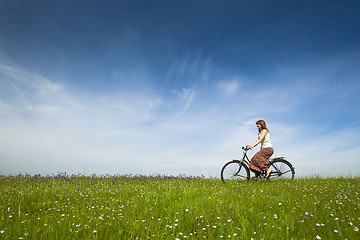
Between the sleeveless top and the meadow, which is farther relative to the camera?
the sleeveless top

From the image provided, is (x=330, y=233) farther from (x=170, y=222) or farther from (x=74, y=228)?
(x=74, y=228)

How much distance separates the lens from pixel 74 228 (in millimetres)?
5008

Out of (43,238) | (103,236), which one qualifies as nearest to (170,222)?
Answer: (103,236)

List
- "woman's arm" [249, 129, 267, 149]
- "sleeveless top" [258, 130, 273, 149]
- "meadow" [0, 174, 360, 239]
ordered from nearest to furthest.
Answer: "meadow" [0, 174, 360, 239] < "woman's arm" [249, 129, 267, 149] < "sleeveless top" [258, 130, 273, 149]

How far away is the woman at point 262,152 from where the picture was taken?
37.4 ft

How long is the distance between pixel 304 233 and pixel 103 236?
409 cm

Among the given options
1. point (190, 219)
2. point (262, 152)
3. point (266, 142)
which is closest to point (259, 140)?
point (266, 142)

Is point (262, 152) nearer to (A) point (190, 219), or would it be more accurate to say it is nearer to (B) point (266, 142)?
(B) point (266, 142)

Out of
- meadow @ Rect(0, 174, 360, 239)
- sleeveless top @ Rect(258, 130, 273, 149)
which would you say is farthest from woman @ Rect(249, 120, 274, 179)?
meadow @ Rect(0, 174, 360, 239)

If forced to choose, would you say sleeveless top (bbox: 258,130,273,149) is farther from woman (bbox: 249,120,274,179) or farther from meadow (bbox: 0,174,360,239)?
meadow (bbox: 0,174,360,239)

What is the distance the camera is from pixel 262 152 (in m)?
11.5

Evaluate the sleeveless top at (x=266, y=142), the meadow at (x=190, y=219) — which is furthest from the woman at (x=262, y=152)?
the meadow at (x=190, y=219)

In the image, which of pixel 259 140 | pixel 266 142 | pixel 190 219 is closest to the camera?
pixel 190 219

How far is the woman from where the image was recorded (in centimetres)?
1140
